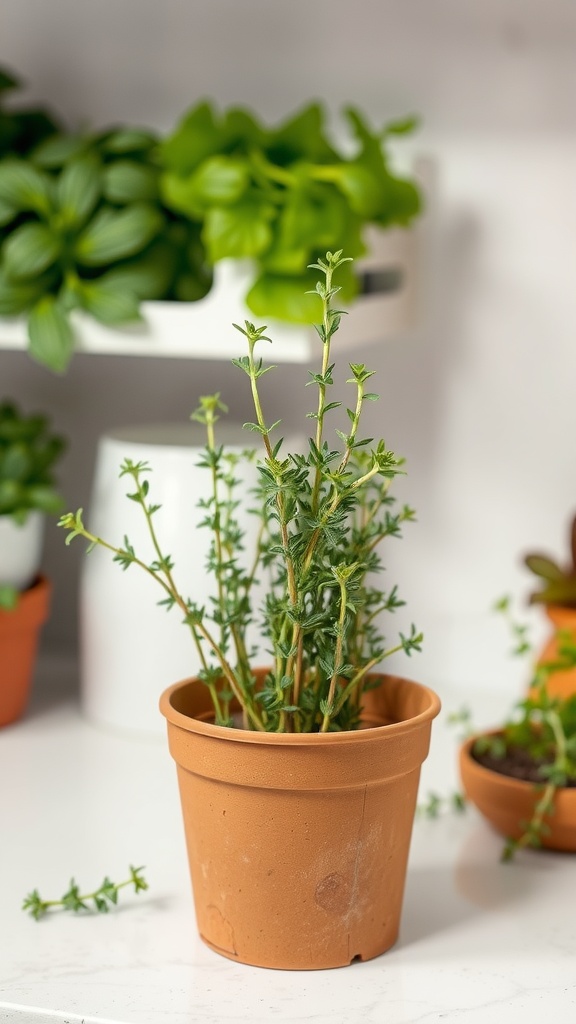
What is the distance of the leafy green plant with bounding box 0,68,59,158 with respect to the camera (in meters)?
1.16

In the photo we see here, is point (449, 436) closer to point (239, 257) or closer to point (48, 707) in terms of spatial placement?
point (239, 257)

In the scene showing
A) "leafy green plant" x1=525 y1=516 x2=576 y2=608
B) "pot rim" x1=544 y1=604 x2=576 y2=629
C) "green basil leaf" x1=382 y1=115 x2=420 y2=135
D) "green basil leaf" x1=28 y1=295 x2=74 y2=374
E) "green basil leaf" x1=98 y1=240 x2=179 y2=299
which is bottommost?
"pot rim" x1=544 y1=604 x2=576 y2=629

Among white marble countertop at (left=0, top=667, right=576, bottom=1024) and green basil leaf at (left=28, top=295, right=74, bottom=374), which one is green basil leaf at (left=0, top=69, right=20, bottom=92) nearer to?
green basil leaf at (left=28, top=295, right=74, bottom=374)

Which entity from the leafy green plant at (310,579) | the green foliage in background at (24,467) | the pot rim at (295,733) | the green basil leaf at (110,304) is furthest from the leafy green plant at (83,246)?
the pot rim at (295,733)

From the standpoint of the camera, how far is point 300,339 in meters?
0.96

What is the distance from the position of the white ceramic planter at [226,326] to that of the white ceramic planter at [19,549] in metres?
0.16

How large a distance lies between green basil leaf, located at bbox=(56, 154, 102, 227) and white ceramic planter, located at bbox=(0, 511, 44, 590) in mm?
261

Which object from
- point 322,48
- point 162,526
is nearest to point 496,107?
point 322,48

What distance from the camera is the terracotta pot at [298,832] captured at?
0.64 metres

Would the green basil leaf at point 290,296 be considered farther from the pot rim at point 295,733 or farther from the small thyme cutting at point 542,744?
the pot rim at point 295,733

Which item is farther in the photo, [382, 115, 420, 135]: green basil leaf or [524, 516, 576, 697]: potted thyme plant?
[382, 115, 420, 135]: green basil leaf

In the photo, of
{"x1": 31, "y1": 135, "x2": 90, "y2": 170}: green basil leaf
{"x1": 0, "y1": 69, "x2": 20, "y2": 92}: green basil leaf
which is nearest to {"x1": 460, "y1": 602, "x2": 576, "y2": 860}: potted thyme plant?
{"x1": 31, "y1": 135, "x2": 90, "y2": 170}: green basil leaf

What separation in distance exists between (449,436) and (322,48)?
1.28 feet

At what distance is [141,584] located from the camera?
105 cm
